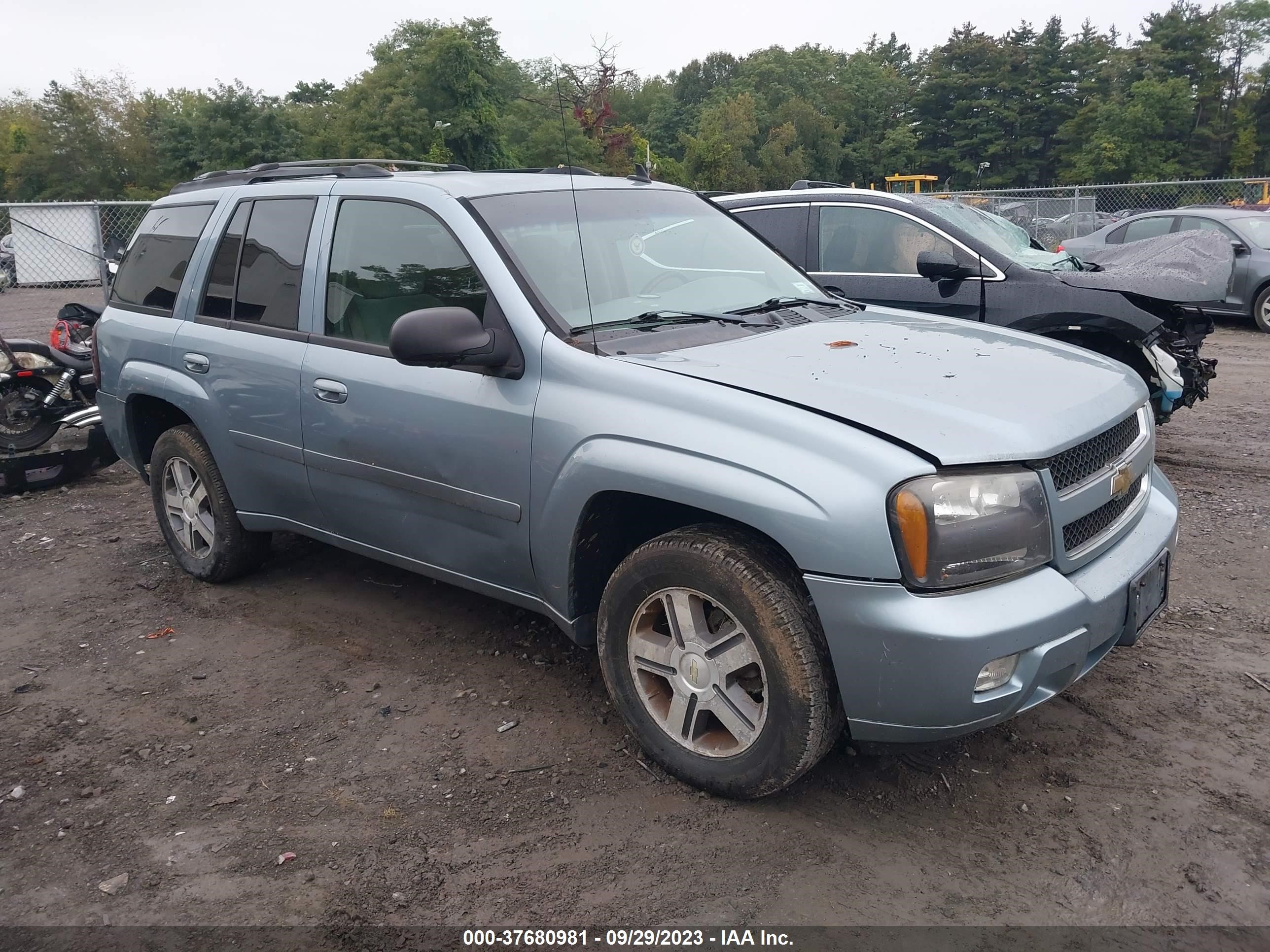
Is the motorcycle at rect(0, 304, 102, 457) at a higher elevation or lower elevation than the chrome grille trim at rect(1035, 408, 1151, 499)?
lower

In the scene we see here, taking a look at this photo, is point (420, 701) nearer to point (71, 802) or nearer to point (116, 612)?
point (71, 802)

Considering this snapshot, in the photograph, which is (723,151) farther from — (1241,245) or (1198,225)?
(1241,245)

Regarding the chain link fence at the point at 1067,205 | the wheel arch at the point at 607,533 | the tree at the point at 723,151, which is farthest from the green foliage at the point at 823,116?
the wheel arch at the point at 607,533

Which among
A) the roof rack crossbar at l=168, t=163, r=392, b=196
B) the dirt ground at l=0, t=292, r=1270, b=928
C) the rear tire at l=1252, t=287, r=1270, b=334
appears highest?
the roof rack crossbar at l=168, t=163, r=392, b=196

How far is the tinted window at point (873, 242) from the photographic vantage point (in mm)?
6871

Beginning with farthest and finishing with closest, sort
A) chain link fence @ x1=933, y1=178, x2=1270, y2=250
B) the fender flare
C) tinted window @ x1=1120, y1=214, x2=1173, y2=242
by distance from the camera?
chain link fence @ x1=933, y1=178, x2=1270, y2=250 → tinted window @ x1=1120, y1=214, x2=1173, y2=242 → the fender flare

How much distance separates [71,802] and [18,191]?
56.1 m

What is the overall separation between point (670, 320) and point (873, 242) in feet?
13.0

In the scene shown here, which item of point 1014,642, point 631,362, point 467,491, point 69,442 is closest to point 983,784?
point 1014,642

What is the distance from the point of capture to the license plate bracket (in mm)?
2963

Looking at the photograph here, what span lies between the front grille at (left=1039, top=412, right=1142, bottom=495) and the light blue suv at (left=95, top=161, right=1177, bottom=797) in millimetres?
14

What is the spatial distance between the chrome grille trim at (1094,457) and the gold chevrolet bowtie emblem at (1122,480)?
0.03 meters

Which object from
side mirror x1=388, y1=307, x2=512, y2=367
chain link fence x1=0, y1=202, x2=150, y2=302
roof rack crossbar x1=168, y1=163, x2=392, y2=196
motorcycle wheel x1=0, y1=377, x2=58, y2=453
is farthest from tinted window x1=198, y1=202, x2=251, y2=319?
chain link fence x1=0, y1=202, x2=150, y2=302

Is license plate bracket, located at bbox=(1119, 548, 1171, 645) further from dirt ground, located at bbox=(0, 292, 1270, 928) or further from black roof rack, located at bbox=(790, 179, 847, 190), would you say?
black roof rack, located at bbox=(790, 179, 847, 190)
